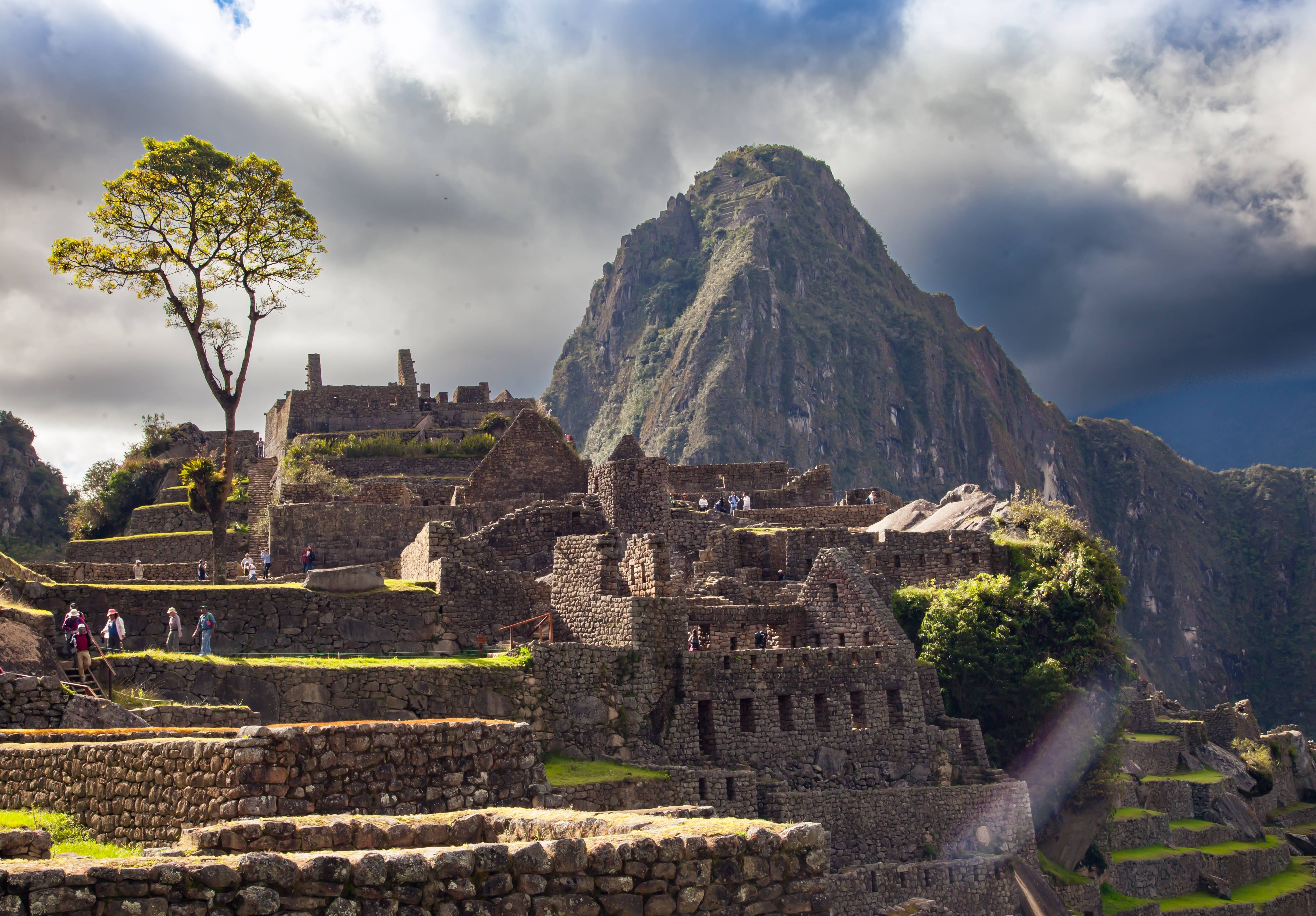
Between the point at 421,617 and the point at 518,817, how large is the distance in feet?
48.8

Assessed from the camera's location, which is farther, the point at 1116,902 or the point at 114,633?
the point at 1116,902

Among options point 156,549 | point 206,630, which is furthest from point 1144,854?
point 206,630

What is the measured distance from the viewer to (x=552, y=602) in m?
25.4

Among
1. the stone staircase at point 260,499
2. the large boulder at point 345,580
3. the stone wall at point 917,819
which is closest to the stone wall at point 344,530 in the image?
the stone staircase at point 260,499

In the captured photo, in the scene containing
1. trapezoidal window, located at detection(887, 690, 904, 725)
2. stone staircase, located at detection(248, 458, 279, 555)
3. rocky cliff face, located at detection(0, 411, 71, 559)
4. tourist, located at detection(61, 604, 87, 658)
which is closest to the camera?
tourist, located at detection(61, 604, 87, 658)

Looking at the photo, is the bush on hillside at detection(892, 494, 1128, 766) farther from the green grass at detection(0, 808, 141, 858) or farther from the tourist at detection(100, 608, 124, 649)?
the green grass at detection(0, 808, 141, 858)

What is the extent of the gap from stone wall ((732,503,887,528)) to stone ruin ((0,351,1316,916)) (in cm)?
13

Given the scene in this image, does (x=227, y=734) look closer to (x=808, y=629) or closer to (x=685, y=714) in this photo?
(x=685, y=714)

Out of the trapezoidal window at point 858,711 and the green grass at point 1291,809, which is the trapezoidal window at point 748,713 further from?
the green grass at point 1291,809

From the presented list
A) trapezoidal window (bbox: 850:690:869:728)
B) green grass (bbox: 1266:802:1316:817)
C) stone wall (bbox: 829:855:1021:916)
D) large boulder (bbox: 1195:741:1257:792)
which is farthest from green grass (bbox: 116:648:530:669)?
green grass (bbox: 1266:802:1316:817)

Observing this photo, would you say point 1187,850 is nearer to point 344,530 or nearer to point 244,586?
point 344,530

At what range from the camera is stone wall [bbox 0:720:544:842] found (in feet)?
31.9

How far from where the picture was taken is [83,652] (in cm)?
1748

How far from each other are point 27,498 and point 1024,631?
49.3m
